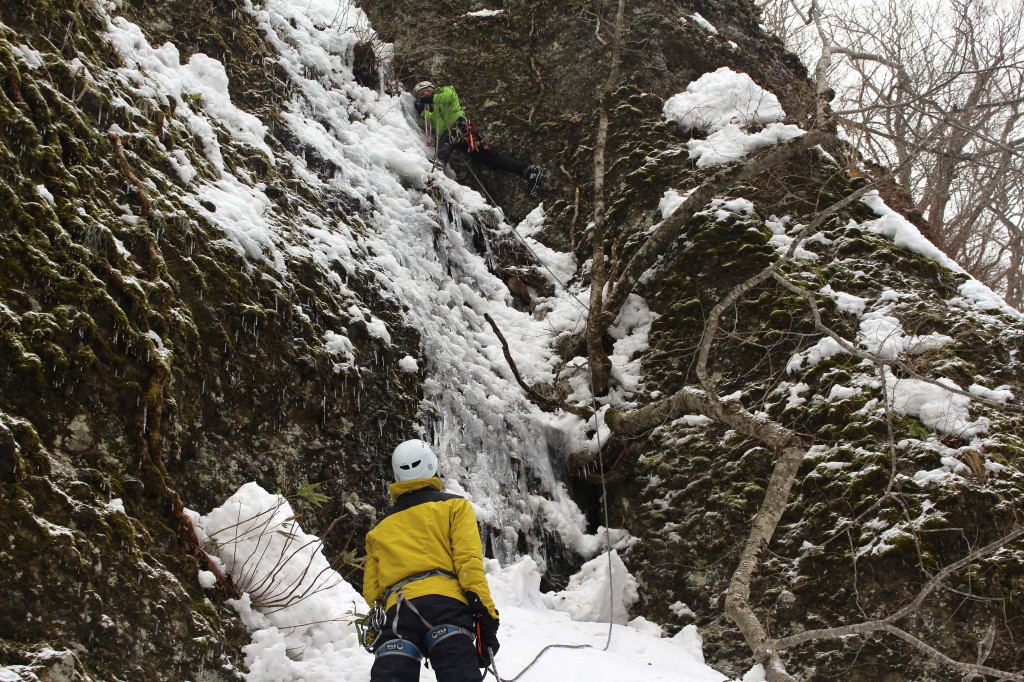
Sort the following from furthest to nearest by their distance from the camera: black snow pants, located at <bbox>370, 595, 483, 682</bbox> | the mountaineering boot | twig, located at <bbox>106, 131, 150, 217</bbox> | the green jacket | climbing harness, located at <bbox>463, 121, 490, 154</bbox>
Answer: the mountaineering boot → climbing harness, located at <bbox>463, 121, 490, 154</bbox> → the green jacket → twig, located at <bbox>106, 131, 150, 217</bbox> → black snow pants, located at <bbox>370, 595, 483, 682</bbox>

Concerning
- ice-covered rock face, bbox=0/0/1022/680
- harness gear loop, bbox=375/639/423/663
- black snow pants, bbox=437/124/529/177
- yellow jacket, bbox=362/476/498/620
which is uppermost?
black snow pants, bbox=437/124/529/177

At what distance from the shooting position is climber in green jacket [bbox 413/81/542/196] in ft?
30.8

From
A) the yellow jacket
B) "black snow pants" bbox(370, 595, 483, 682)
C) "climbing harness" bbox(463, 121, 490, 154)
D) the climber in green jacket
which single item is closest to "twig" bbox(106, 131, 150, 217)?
the yellow jacket

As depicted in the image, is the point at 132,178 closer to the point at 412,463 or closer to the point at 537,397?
the point at 412,463

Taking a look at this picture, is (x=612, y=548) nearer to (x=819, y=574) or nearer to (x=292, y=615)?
(x=819, y=574)

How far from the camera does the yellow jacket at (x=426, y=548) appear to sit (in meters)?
3.32

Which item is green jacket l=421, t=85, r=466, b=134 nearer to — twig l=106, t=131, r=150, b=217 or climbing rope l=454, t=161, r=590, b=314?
climbing rope l=454, t=161, r=590, b=314

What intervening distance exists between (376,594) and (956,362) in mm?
4901

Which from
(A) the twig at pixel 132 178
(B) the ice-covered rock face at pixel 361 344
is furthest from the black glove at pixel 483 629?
(A) the twig at pixel 132 178

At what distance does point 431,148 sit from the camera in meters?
9.51

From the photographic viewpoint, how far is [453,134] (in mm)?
9648

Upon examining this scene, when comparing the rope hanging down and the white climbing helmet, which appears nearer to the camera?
the white climbing helmet

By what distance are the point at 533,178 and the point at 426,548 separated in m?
7.18

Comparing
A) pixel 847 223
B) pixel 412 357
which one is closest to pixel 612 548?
pixel 412 357
